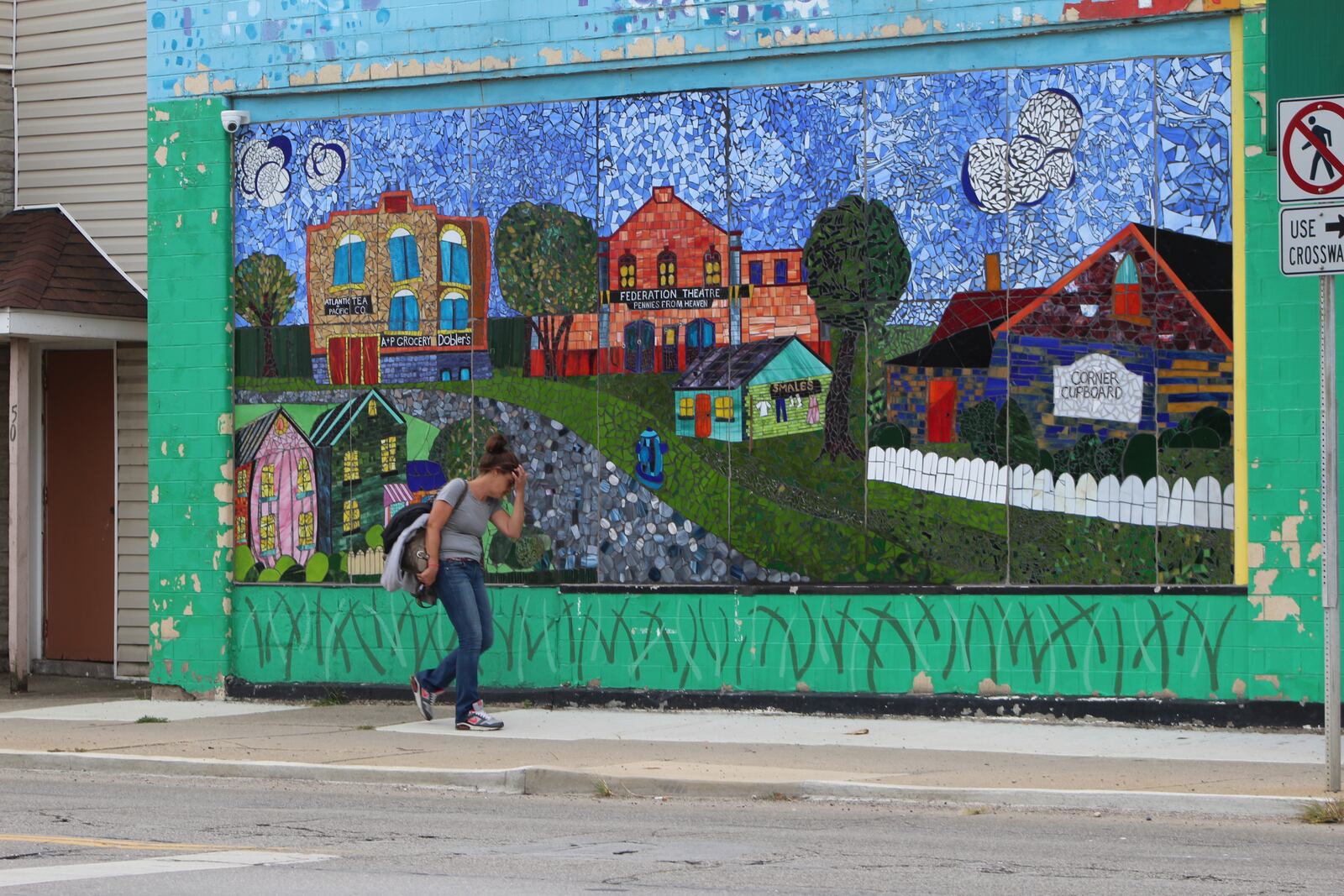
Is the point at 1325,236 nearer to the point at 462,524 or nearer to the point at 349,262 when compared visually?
the point at 462,524

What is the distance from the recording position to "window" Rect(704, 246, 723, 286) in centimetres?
1342

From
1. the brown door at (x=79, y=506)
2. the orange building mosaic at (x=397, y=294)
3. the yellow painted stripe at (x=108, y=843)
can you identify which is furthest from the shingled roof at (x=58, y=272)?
the yellow painted stripe at (x=108, y=843)

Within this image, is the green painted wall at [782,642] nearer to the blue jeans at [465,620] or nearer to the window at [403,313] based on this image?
the blue jeans at [465,620]

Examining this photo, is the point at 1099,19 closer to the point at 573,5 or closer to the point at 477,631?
the point at 573,5

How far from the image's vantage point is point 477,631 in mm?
12586

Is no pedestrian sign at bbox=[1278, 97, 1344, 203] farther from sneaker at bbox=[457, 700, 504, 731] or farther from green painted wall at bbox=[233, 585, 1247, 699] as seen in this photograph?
sneaker at bbox=[457, 700, 504, 731]

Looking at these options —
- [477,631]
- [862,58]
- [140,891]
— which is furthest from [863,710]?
[140,891]

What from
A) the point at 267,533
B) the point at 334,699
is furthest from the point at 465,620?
the point at 267,533

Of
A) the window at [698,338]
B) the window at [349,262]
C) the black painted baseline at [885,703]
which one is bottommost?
the black painted baseline at [885,703]

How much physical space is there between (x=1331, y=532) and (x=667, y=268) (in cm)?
562

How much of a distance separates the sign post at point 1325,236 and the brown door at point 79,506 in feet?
36.2

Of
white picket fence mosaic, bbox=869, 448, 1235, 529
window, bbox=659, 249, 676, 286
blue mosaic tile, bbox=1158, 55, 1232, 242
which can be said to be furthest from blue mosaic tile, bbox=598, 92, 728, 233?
blue mosaic tile, bbox=1158, 55, 1232, 242

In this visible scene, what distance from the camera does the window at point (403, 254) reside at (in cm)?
1439

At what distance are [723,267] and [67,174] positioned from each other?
22.9 feet
